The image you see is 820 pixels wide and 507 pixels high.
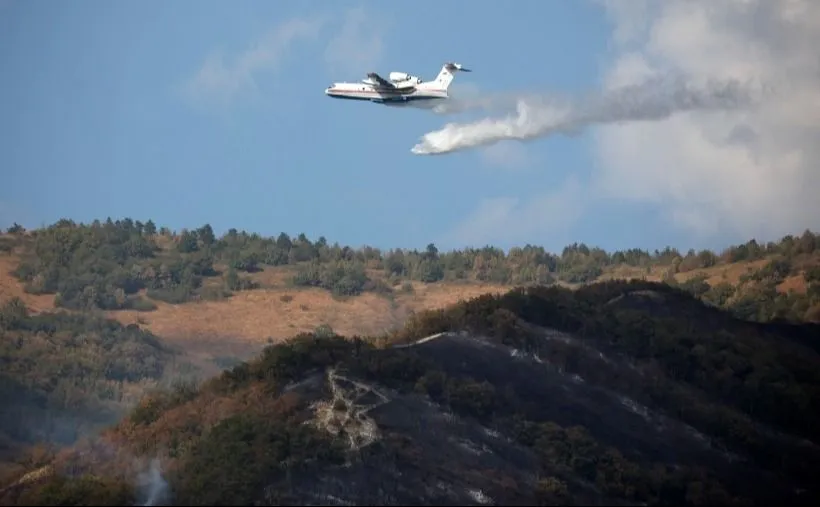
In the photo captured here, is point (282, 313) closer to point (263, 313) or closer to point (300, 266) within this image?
point (263, 313)

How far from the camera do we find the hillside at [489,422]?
8862 cm

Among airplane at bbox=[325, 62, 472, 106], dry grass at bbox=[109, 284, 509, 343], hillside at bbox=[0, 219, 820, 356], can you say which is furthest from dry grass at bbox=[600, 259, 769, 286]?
airplane at bbox=[325, 62, 472, 106]

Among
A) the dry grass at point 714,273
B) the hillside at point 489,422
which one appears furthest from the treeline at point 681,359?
the dry grass at point 714,273

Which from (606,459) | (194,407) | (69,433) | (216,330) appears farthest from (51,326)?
(606,459)

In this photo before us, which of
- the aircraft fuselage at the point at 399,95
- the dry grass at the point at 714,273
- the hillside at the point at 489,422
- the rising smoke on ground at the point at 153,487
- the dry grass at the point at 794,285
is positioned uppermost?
the aircraft fuselage at the point at 399,95

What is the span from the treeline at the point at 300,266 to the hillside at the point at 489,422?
3967 centimetres

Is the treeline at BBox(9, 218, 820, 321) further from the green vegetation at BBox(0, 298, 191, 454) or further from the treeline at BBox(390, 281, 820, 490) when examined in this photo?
the treeline at BBox(390, 281, 820, 490)

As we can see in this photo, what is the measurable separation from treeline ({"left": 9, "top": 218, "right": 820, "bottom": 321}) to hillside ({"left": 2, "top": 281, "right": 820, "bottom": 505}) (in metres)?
39.7

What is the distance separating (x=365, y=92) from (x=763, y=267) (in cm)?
3992

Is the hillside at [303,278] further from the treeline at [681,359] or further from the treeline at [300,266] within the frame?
the treeline at [681,359]

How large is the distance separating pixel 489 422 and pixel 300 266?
9330 cm

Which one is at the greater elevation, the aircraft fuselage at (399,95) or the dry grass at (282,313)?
the aircraft fuselage at (399,95)

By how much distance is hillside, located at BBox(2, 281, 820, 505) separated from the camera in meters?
88.6

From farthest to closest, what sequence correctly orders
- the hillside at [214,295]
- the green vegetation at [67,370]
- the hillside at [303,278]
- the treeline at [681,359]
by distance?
the hillside at [303,278]
the hillside at [214,295]
the green vegetation at [67,370]
the treeline at [681,359]
